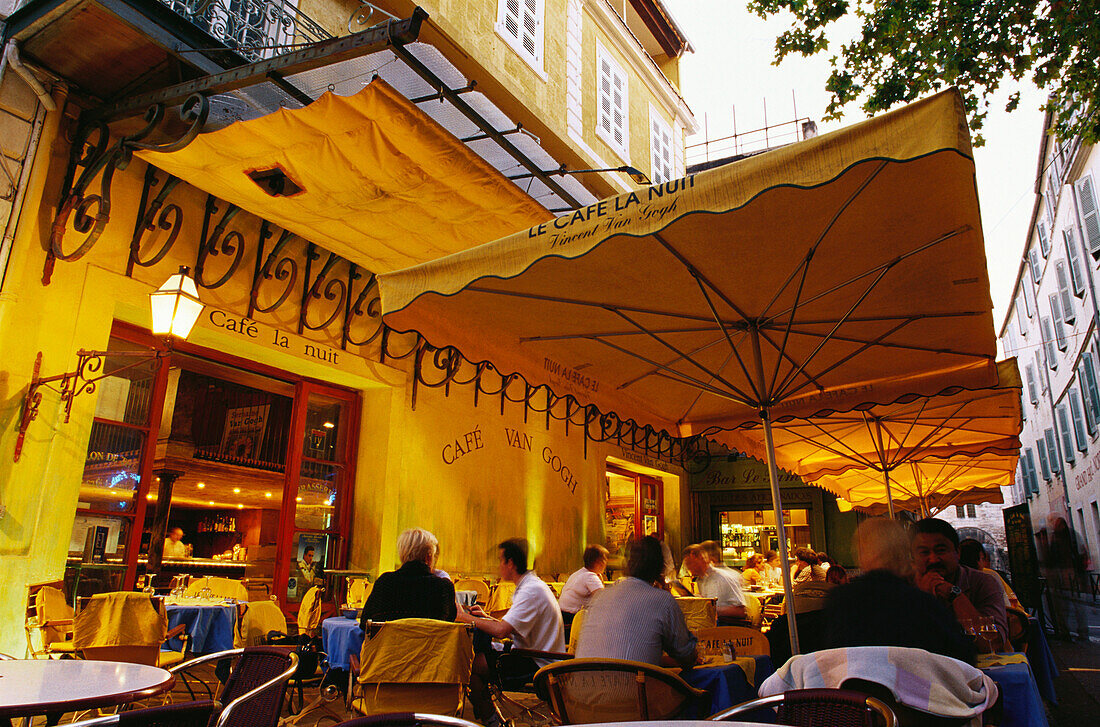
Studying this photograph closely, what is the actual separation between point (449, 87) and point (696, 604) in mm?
4194

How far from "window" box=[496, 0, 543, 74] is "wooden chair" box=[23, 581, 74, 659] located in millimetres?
7655

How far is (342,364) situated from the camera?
7.64 m

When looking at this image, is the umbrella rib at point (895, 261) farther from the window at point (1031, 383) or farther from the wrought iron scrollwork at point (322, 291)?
the window at point (1031, 383)

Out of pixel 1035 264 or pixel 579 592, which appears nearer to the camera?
pixel 579 592

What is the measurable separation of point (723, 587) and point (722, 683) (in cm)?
340

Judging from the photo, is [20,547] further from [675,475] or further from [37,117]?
[675,475]

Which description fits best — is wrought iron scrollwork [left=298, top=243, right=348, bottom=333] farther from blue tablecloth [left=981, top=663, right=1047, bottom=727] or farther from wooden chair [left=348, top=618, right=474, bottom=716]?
blue tablecloth [left=981, top=663, right=1047, bottom=727]

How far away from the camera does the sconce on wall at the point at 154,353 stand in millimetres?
4816

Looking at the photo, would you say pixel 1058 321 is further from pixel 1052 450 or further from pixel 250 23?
pixel 250 23

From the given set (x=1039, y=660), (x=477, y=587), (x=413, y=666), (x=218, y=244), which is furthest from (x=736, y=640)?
(x=218, y=244)

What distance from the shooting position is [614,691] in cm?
263

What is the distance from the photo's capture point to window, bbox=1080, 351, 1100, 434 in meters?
12.8

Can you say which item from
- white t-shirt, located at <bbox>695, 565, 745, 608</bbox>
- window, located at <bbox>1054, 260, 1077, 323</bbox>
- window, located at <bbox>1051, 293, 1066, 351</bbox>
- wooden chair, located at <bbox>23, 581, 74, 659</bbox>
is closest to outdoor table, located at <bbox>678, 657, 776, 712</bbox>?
white t-shirt, located at <bbox>695, 565, 745, 608</bbox>

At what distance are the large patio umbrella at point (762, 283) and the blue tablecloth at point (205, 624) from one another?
3.22 metres
